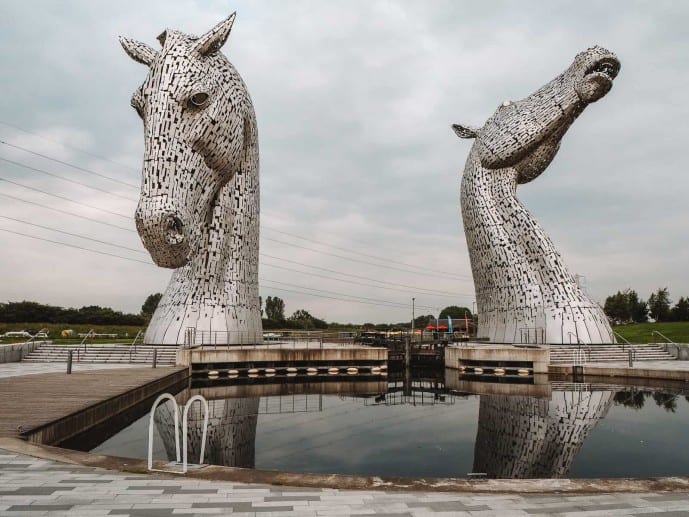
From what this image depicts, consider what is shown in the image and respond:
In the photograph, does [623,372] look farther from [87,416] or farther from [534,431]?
[87,416]

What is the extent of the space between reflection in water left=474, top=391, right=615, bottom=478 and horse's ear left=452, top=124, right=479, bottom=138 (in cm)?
1352

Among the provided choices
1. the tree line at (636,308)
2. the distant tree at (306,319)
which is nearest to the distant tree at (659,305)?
the tree line at (636,308)

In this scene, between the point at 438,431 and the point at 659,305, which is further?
the point at 659,305

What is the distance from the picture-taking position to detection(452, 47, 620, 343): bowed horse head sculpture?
19219mm

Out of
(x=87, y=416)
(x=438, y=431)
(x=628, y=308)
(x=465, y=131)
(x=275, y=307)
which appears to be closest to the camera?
(x=87, y=416)

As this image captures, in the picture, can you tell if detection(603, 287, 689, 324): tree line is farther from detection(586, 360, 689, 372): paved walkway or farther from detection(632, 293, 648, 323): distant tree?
detection(586, 360, 689, 372): paved walkway

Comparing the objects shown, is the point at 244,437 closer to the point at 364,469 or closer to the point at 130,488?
the point at 364,469

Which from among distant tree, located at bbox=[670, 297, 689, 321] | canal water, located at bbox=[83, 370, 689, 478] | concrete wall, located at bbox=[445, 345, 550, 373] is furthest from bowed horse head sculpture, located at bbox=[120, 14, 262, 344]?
distant tree, located at bbox=[670, 297, 689, 321]

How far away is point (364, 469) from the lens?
698 cm

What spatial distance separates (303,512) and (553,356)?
16.2m

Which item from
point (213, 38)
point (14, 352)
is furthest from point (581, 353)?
point (14, 352)

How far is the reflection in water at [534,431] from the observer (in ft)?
23.9

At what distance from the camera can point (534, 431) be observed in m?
9.32

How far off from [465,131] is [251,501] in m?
22.3
